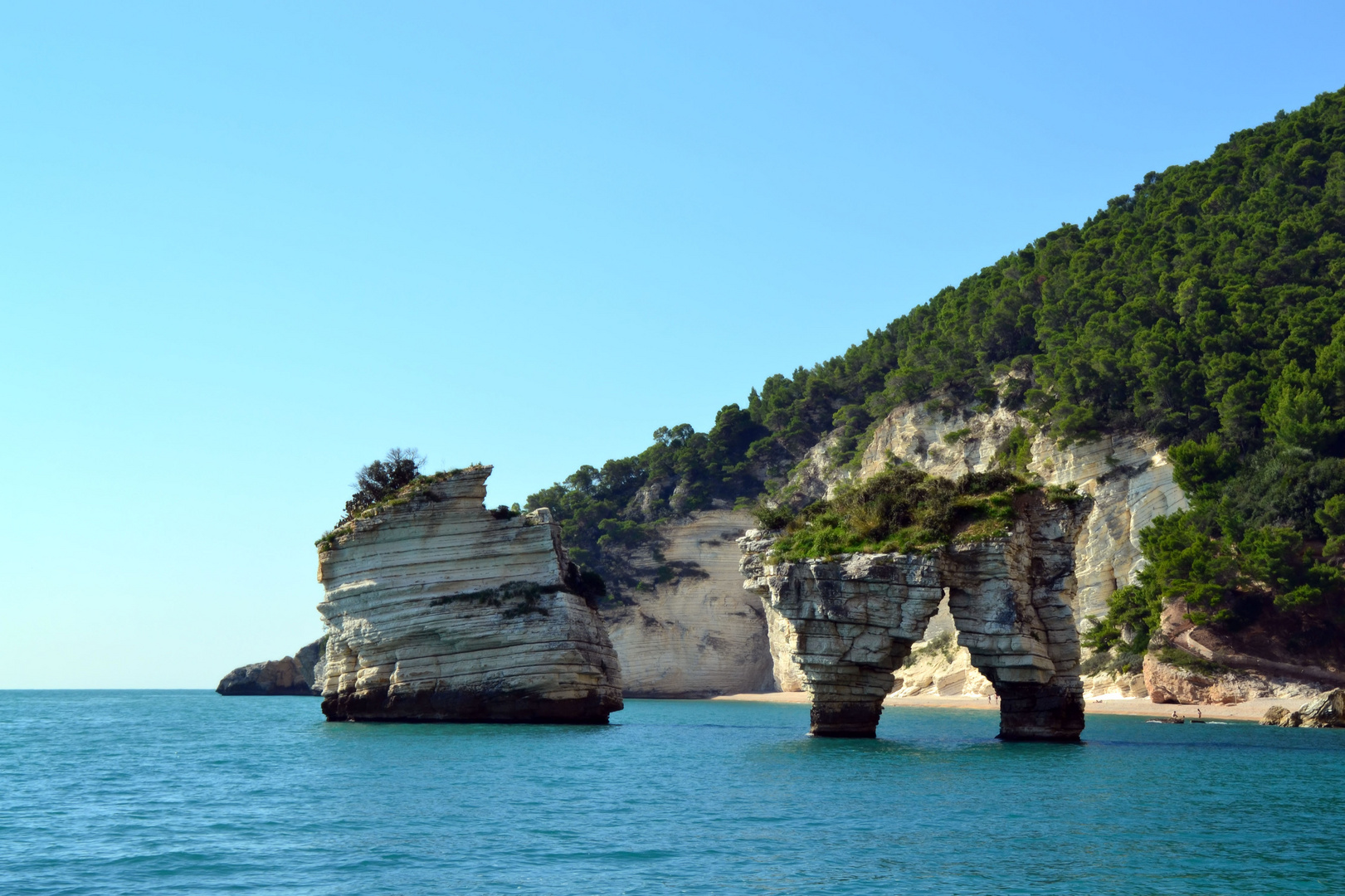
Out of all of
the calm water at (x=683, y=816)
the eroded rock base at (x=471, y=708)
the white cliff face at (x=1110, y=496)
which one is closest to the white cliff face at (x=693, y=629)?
the white cliff face at (x=1110, y=496)

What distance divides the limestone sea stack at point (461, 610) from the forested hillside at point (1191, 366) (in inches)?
1080

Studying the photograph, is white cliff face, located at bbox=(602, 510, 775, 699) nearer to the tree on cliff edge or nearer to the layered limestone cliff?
the layered limestone cliff

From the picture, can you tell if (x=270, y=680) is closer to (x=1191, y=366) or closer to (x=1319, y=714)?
(x=1191, y=366)

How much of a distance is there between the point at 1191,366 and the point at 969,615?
114 feet

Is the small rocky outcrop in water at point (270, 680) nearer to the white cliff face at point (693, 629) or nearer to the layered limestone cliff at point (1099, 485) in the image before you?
the white cliff face at point (693, 629)

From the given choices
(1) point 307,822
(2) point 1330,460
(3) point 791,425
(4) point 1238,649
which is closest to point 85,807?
(1) point 307,822

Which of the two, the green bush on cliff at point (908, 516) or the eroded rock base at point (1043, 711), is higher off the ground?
the green bush on cliff at point (908, 516)

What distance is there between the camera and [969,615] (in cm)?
3116

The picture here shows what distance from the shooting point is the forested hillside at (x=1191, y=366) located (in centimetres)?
5072

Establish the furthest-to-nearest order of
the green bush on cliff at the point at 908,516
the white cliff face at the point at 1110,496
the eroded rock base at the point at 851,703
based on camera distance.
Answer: the white cliff face at the point at 1110,496 → the eroded rock base at the point at 851,703 → the green bush on cliff at the point at 908,516

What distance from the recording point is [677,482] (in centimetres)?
10394

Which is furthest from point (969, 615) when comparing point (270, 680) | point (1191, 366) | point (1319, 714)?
point (270, 680)

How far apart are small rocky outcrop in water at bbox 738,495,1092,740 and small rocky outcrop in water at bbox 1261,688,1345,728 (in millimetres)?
13648

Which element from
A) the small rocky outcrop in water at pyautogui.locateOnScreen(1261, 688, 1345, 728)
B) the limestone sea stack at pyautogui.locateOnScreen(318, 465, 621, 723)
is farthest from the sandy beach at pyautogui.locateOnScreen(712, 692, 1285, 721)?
the limestone sea stack at pyautogui.locateOnScreen(318, 465, 621, 723)
